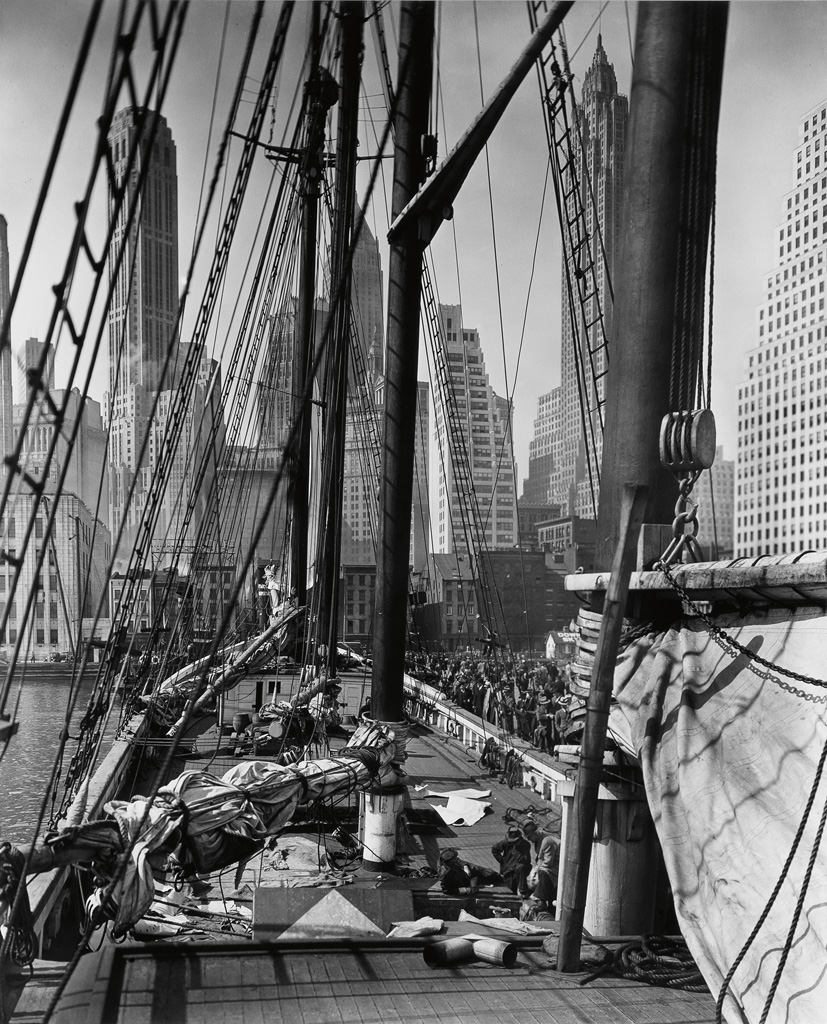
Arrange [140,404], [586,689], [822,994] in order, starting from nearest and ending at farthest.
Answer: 1. [822,994]
2. [586,689]
3. [140,404]

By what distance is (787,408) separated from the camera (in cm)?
5481

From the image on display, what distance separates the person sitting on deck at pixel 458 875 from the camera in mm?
8438

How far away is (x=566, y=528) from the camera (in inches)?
4400

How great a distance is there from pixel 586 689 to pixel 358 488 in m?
129

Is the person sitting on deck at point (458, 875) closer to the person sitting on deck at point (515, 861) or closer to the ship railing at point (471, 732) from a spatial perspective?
the person sitting on deck at point (515, 861)

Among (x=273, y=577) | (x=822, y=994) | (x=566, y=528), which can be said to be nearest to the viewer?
(x=822, y=994)

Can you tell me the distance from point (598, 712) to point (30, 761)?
2915cm

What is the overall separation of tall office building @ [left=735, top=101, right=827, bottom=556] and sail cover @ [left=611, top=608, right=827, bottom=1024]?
36264mm

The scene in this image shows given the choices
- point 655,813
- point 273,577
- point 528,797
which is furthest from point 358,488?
point 655,813

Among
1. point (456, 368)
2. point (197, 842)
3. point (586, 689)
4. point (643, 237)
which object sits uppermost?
point (456, 368)

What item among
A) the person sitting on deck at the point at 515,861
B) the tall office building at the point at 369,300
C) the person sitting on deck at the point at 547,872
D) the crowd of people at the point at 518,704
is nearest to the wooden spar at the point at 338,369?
the crowd of people at the point at 518,704

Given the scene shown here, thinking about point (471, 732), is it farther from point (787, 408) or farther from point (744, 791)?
point (787, 408)

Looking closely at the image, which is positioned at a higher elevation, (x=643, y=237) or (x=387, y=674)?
(x=643, y=237)

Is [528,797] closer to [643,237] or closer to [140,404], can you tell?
[643,237]
